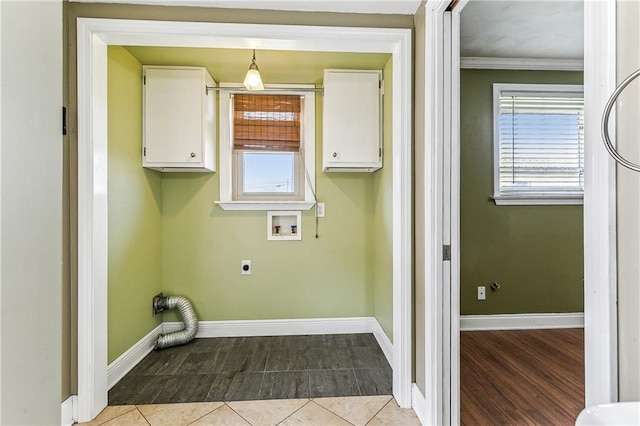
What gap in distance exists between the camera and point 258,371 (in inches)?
84.5

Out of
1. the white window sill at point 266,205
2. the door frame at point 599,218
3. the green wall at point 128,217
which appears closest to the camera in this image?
the door frame at point 599,218

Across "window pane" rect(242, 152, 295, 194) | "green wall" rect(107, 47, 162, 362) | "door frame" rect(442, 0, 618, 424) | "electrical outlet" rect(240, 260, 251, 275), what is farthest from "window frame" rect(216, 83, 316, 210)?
"door frame" rect(442, 0, 618, 424)

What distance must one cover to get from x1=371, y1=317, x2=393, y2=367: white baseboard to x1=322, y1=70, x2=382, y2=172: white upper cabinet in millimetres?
1368

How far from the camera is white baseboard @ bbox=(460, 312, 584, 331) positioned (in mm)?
2881

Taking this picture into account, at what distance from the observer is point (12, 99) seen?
1.88 feet

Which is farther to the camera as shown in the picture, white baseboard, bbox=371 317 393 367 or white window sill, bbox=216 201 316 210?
white window sill, bbox=216 201 316 210

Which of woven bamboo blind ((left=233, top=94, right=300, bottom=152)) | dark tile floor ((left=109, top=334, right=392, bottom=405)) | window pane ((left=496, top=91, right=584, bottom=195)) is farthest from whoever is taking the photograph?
window pane ((left=496, top=91, right=584, bottom=195))

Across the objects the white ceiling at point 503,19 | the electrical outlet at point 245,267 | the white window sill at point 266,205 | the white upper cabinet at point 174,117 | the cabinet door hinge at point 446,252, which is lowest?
the electrical outlet at point 245,267

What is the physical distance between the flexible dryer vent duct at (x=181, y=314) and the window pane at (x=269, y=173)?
44.3 inches

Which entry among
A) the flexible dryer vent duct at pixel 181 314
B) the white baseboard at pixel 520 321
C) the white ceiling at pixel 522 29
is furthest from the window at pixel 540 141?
the flexible dryer vent duct at pixel 181 314

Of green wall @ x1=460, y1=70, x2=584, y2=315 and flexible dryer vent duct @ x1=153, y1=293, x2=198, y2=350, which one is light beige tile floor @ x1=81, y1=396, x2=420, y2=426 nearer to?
flexible dryer vent duct @ x1=153, y1=293, x2=198, y2=350

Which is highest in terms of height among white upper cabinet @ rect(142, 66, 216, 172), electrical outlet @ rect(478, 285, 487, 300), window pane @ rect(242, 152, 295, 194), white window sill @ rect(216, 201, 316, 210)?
white upper cabinet @ rect(142, 66, 216, 172)

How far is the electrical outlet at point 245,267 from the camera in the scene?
2.77 metres

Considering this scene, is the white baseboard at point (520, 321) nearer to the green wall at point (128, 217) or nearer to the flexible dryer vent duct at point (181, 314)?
the flexible dryer vent duct at point (181, 314)
